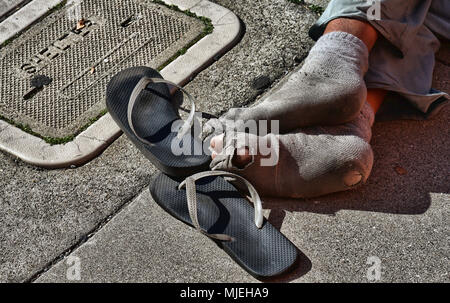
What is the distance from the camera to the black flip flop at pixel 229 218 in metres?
1.94

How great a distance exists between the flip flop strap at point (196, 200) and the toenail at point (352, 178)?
0.30m

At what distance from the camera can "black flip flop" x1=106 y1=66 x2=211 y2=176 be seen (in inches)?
86.3

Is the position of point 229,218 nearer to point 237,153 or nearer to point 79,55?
point 237,153

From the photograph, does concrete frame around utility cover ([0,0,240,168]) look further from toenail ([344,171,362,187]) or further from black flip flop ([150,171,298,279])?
toenail ([344,171,362,187])

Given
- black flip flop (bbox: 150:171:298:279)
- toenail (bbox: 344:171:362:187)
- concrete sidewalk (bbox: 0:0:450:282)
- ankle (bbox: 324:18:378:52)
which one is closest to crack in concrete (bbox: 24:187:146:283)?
concrete sidewalk (bbox: 0:0:450:282)

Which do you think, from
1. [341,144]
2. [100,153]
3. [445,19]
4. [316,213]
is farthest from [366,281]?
[445,19]

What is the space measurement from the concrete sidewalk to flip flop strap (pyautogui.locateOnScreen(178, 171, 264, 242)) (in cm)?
6

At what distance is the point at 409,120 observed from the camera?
7.91 feet

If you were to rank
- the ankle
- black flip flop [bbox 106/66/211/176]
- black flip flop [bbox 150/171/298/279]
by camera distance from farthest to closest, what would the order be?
1. the ankle
2. black flip flop [bbox 106/66/211/176]
3. black flip flop [bbox 150/171/298/279]

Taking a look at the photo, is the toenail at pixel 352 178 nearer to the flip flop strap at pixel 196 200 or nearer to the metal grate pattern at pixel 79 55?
the flip flop strap at pixel 196 200

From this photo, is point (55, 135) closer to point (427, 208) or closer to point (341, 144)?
point (341, 144)

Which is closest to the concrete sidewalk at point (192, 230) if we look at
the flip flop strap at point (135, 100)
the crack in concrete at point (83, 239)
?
the crack in concrete at point (83, 239)

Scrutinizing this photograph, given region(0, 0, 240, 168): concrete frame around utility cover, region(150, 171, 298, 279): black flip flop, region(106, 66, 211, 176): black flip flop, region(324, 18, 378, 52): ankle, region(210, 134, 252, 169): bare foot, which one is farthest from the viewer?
region(0, 0, 240, 168): concrete frame around utility cover

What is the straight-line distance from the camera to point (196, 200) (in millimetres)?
2109
